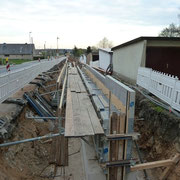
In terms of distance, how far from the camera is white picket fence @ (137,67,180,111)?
5.55 meters

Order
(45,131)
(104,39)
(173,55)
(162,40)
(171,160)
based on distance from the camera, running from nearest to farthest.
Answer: (171,160), (45,131), (162,40), (173,55), (104,39)

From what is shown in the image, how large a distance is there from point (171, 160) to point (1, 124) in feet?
15.3

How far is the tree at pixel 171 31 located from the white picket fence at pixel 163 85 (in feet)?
138

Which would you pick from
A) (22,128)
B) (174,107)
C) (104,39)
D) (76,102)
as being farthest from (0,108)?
(104,39)

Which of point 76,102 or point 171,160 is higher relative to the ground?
point 76,102

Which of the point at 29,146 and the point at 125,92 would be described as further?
the point at 29,146

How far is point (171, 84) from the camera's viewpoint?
5855 mm

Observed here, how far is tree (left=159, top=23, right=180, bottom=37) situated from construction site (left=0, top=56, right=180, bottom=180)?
43.6 metres

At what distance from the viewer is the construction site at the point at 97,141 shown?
12.5 feet

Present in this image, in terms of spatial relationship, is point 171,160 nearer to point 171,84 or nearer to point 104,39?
point 171,84

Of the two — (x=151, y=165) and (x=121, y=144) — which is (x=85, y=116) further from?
(x=151, y=165)

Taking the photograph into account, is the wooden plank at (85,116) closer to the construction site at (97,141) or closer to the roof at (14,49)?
the construction site at (97,141)

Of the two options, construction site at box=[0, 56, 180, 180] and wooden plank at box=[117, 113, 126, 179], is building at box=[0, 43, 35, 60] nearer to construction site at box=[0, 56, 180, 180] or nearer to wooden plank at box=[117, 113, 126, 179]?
construction site at box=[0, 56, 180, 180]

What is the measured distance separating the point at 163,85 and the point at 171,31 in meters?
44.8
